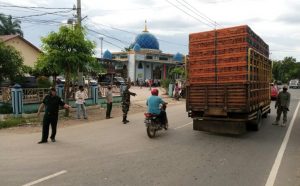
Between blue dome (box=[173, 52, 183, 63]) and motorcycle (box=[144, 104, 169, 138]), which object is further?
blue dome (box=[173, 52, 183, 63])

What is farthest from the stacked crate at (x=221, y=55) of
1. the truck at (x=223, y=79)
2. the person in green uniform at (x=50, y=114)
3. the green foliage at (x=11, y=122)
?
the green foliage at (x=11, y=122)

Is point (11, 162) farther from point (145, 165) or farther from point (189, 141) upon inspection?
point (189, 141)

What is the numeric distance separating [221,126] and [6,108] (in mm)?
10188

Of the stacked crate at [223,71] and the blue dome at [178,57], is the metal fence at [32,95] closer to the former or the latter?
the stacked crate at [223,71]

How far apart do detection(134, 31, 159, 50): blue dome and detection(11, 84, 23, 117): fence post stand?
4209cm

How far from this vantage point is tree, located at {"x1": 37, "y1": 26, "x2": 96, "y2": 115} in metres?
16.8

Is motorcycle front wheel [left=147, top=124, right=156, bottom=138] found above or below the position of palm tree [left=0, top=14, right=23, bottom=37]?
below

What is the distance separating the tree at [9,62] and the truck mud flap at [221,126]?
11.5 metres

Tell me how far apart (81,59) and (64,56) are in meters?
0.86

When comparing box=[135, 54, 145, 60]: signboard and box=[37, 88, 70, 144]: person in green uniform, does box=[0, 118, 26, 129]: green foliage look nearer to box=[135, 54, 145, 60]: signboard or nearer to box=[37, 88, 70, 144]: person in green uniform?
box=[37, 88, 70, 144]: person in green uniform

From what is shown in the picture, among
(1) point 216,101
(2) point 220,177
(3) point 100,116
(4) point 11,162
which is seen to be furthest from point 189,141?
(3) point 100,116

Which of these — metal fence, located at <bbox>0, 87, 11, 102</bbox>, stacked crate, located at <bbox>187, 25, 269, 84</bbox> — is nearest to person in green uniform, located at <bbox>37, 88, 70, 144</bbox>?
stacked crate, located at <bbox>187, 25, 269, 84</bbox>

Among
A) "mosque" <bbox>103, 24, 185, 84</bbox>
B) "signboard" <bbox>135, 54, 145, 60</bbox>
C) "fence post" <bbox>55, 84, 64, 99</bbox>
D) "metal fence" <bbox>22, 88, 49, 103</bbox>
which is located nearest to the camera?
"metal fence" <bbox>22, 88, 49, 103</bbox>

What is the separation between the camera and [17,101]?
16188 millimetres
